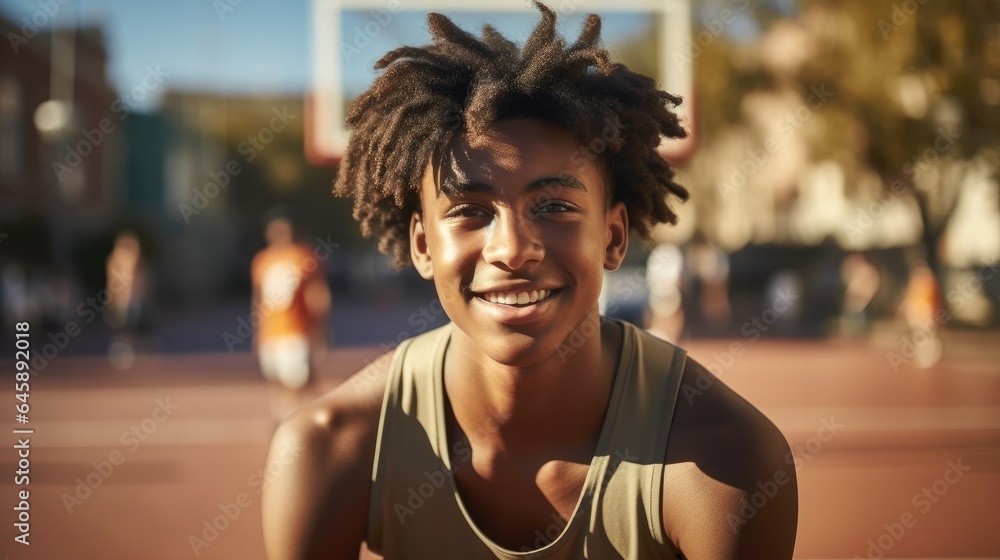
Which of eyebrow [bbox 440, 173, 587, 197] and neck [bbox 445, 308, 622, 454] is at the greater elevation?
eyebrow [bbox 440, 173, 587, 197]

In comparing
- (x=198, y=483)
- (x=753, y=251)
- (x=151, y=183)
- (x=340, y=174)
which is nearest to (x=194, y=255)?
(x=151, y=183)

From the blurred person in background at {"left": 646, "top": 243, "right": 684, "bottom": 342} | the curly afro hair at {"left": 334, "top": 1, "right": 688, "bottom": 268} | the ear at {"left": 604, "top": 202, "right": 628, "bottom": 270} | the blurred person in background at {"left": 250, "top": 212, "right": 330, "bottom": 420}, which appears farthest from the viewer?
the blurred person in background at {"left": 646, "top": 243, "right": 684, "bottom": 342}

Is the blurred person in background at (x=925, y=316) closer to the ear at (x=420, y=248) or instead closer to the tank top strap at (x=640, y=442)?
the tank top strap at (x=640, y=442)

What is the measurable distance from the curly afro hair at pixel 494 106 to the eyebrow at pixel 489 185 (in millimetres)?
94

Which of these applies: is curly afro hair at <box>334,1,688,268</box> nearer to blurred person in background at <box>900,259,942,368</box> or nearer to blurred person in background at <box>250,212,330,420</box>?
blurred person in background at <box>250,212,330,420</box>

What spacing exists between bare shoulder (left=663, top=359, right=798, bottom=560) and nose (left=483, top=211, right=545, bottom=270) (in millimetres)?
535

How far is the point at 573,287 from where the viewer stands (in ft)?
6.40

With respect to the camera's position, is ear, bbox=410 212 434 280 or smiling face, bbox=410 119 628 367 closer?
smiling face, bbox=410 119 628 367

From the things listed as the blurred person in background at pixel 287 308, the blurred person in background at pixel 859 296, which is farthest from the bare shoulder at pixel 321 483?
the blurred person in background at pixel 859 296

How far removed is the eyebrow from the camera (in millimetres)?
1921

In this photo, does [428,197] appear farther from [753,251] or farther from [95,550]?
→ [753,251]

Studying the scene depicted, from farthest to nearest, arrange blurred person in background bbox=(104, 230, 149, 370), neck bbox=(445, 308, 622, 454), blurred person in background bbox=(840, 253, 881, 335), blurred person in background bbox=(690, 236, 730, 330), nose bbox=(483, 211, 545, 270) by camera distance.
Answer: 1. blurred person in background bbox=(690, 236, 730, 330)
2. blurred person in background bbox=(840, 253, 881, 335)
3. blurred person in background bbox=(104, 230, 149, 370)
4. neck bbox=(445, 308, 622, 454)
5. nose bbox=(483, 211, 545, 270)

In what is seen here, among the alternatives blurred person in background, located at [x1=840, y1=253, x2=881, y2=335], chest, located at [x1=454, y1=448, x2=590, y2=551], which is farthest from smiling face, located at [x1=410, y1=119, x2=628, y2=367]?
blurred person in background, located at [x1=840, y1=253, x2=881, y2=335]

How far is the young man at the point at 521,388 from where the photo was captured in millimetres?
1936
